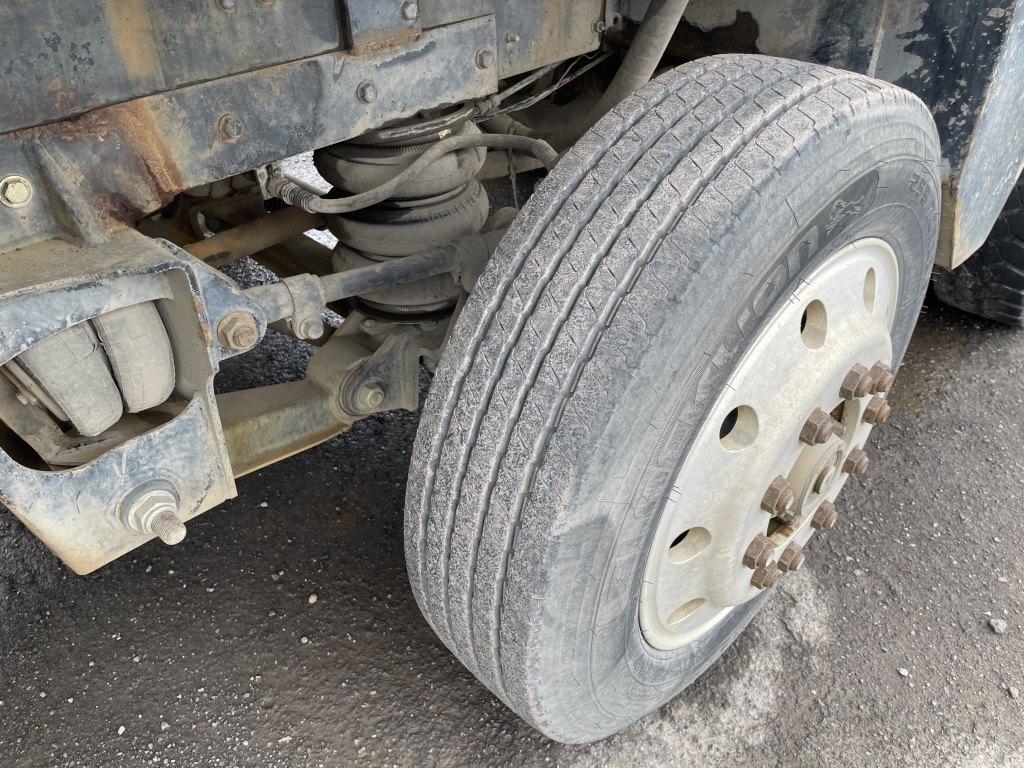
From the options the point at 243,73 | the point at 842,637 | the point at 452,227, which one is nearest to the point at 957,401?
the point at 842,637

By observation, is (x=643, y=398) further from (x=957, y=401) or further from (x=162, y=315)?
(x=957, y=401)

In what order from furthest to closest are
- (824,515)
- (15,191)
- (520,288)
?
(824,515) < (520,288) < (15,191)

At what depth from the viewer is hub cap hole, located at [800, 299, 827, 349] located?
1.48 m

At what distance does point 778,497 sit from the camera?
1.52 meters

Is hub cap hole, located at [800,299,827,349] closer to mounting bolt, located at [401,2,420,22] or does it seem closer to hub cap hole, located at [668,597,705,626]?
hub cap hole, located at [668,597,705,626]

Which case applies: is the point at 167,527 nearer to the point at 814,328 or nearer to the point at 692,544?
the point at 692,544

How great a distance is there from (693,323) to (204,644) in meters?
1.37

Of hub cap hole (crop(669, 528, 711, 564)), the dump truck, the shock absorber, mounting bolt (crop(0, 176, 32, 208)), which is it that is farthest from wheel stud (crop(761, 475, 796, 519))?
mounting bolt (crop(0, 176, 32, 208))

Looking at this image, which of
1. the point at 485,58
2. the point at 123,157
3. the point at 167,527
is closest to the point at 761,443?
the point at 485,58

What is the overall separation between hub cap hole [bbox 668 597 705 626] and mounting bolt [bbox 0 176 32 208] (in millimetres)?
1203

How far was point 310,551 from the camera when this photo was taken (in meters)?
2.18

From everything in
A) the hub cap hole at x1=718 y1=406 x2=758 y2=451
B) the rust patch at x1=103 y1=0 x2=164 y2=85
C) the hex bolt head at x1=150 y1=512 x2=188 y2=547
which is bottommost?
the hub cap hole at x1=718 y1=406 x2=758 y2=451

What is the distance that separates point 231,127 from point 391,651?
1.22 meters

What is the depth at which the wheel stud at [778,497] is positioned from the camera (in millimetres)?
1525
